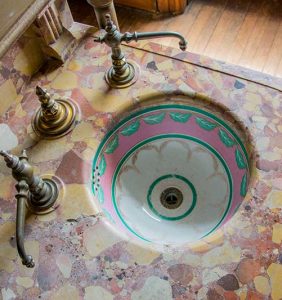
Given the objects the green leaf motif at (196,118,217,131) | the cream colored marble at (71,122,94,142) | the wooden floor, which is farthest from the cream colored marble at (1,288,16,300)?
the wooden floor

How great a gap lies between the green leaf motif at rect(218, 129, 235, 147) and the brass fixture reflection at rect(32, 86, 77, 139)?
365 millimetres

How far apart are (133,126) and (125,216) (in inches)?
9.0

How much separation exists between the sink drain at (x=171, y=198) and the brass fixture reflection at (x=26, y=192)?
1.01 feet

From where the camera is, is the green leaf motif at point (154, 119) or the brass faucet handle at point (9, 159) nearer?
the brass faucet handle at point (9, 159)

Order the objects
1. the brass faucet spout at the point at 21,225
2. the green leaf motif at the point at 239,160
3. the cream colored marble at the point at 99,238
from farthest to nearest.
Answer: the green leaf motif at the point at 239,160
the cream colored marble at the point at 99,238
the brass faucet spout at the point at 21,225

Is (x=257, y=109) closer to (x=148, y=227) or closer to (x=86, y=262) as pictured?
(x=148, y=227)

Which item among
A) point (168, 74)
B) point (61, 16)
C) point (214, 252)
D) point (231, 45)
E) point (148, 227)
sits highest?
point (61, 16)

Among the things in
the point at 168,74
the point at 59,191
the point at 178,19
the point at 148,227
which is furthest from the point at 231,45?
the point at 59,191

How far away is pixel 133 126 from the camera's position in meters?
1.00

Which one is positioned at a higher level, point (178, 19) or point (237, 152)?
point (237, 152)

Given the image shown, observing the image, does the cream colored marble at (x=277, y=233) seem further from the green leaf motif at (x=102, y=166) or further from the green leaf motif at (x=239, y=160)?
the green leaf motif at (x=102, y=166)

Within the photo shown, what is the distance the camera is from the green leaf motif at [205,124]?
37.8 inches

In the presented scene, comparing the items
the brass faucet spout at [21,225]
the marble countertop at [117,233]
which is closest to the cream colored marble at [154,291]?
the marble countertop at [117,233]

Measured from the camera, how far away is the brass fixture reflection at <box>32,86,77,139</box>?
94 centimetres
